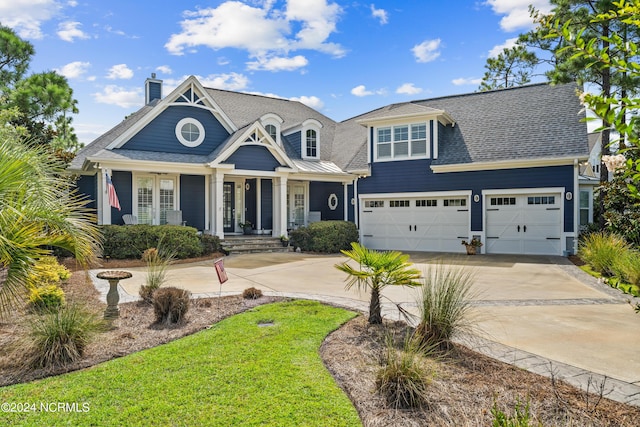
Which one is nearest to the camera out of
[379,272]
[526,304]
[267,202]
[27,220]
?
[27,220]

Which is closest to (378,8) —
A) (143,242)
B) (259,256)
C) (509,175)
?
(509,175)

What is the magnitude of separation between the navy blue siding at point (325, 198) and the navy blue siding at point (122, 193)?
322 inches

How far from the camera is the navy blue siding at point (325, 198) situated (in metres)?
19.5

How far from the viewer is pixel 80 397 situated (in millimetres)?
3570

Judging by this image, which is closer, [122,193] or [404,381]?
[404,381]

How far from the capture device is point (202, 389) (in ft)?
12.1

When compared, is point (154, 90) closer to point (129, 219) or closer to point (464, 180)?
point (129, 219)

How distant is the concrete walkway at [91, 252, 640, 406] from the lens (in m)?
4.38

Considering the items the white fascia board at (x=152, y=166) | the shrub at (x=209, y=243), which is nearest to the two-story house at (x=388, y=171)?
the white fascia board at (x=152, y=166)

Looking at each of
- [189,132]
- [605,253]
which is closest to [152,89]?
[189,132]

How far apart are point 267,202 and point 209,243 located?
4.40 meters

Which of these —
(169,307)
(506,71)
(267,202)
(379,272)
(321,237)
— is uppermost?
(506,71)

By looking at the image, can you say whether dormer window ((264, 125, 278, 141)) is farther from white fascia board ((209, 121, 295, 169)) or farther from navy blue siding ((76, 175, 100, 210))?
navy blue siding ((76, 175, 100, 210))

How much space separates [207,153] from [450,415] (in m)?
15.1
